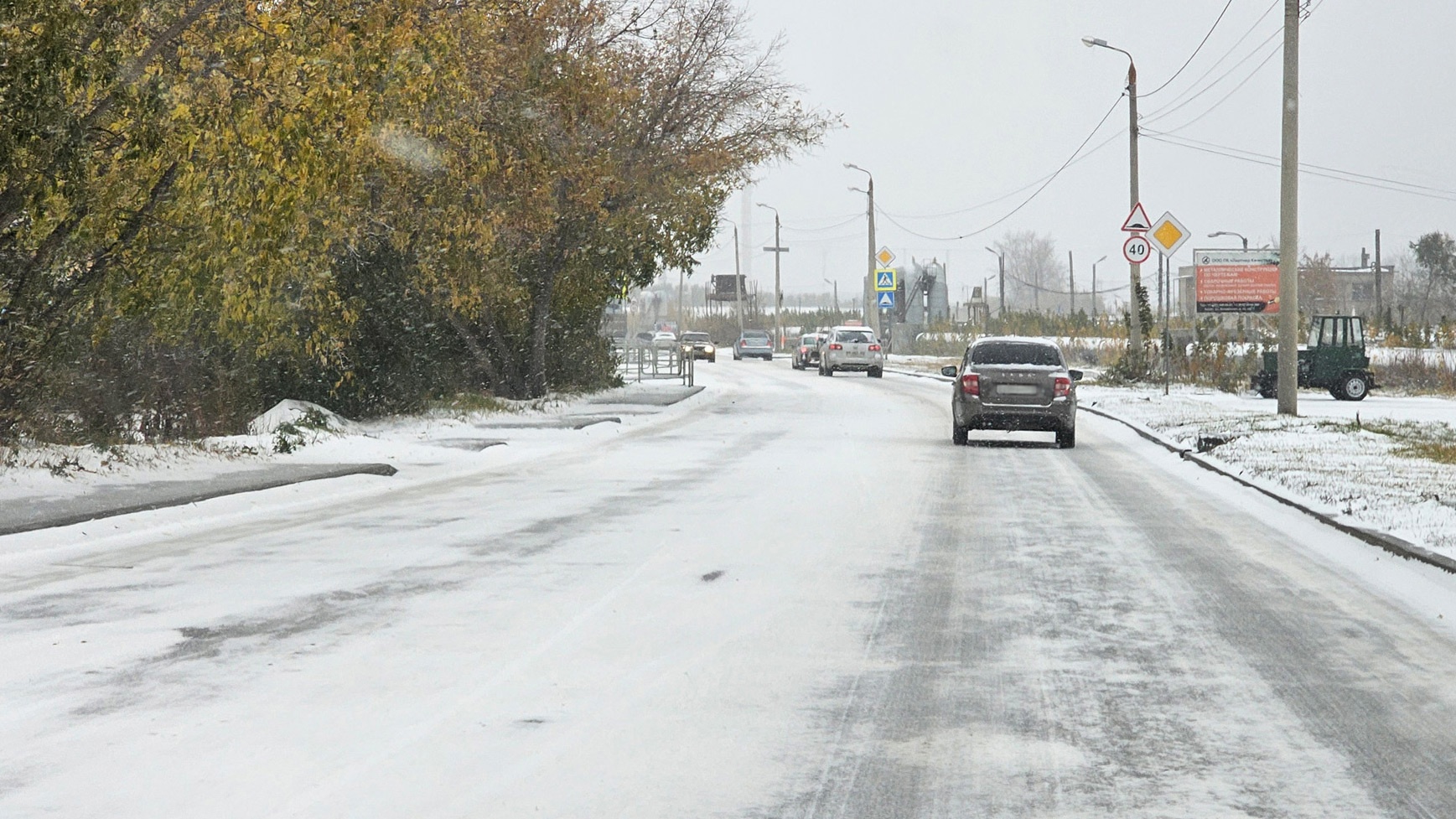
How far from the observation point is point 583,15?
30016 mm

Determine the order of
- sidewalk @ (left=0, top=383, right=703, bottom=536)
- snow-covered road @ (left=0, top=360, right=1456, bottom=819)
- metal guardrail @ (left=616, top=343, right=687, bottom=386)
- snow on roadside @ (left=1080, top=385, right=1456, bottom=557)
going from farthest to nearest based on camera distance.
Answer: metal guardrail @ (left=616, top=343, right=687, bottom=386), sidewalk @ (left=0, top=383, right=703, bottom=536), snow on roadside @ (left=1080, top=385, right=1456, bottom=557), snow-covered road @ (left=0, top=360, right=1456, bottom=819)

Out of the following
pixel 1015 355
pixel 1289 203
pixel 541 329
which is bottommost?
pixel 1015 355

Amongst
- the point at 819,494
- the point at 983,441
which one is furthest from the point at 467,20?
the point at 983,441

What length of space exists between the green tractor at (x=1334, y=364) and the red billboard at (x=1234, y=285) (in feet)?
22.0

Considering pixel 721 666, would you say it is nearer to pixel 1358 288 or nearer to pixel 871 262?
pixel 871 262

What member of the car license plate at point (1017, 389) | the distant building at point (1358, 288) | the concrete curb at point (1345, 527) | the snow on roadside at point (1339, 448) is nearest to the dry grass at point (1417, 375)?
the snow on roadside at point (1339, 448)

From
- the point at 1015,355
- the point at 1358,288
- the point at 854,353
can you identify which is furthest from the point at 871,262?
the point at 1358,288

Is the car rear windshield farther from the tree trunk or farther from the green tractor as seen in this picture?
the green tractor

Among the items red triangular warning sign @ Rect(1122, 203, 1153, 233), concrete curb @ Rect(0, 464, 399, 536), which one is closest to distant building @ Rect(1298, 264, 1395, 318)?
red triangular warning sign @ Rect(1122, 203, 1153, 233)

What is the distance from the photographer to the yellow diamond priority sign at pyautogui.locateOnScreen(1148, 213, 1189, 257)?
3170 cm

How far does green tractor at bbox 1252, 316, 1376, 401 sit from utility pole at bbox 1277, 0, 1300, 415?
12.1 m

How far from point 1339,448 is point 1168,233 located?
12.3 m

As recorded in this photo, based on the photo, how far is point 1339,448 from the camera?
66.8 feet

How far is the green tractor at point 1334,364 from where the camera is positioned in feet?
126
